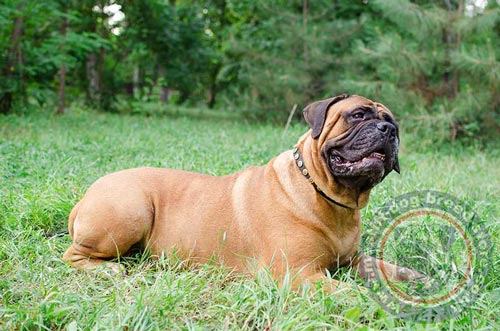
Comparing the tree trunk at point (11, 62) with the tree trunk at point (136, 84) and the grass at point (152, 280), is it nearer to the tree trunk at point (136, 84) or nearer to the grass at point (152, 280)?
the tree trunk at point (136, 84)

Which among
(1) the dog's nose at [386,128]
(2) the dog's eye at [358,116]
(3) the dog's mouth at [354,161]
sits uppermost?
(2) the dog's eye at [358,116]

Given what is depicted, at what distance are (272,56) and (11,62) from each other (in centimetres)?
683

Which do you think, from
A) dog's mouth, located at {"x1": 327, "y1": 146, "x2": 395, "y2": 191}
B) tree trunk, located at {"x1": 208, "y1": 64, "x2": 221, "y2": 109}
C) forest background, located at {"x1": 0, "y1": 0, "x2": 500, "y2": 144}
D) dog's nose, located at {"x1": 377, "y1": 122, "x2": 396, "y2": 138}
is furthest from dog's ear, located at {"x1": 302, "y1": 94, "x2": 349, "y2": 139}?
tree trunk, located at {"x1": 208, "y1": 64, "x2": 221, "y2": 109}

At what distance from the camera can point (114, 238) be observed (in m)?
3.52

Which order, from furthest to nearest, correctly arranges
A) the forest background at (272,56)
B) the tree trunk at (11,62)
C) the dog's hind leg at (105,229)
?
the tree trunk at (11,62), the forest background at (272,56), the dog's hind leg at (105,229)

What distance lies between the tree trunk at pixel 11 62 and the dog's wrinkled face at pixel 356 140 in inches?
400

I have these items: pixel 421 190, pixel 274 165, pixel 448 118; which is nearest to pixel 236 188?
pixel 274 165

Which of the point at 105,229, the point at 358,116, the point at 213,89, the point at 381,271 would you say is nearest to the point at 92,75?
the point at 213,89

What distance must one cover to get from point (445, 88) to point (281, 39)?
568 centimetres

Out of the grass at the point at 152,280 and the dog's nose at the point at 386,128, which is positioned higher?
the dog's nose at the point at 386,128

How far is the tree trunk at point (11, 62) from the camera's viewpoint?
11586 mm

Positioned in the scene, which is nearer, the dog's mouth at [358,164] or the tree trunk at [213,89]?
the dog's mouth at [358,164]

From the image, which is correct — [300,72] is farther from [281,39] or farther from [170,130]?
[170,130]

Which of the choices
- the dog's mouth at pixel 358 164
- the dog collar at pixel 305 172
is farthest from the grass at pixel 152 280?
the dog's mouth at pixel 358 164
